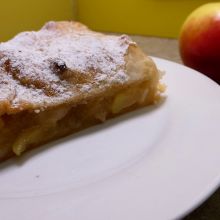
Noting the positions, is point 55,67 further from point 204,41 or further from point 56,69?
point 204,41

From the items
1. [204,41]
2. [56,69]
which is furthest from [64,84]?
[204,41]

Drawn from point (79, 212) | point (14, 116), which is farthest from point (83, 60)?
point (79, 212)

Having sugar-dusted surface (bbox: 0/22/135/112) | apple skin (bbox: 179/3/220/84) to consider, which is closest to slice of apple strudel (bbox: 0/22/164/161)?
sugar-dusted surface (bbox: 0/22/135/112)

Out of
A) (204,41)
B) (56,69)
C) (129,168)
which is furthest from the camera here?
(204,41)

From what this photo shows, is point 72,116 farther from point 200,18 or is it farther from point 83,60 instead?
point 200,18

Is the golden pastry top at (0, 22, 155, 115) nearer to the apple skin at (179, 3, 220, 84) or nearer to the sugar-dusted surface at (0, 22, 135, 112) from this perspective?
the sugar-dusted surface at (0, 22, 135, 112)

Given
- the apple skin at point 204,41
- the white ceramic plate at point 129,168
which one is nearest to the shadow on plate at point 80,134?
the white ceramic plate at point 129,168
